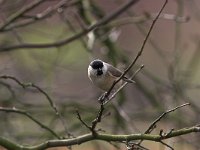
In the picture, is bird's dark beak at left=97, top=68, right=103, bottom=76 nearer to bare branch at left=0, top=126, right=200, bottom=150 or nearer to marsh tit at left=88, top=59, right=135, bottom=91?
marsh tit at left=88, top=59, right=135, bottom=91

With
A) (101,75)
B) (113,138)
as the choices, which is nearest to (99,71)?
(101,75)

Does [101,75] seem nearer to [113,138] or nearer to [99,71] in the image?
[99,71]

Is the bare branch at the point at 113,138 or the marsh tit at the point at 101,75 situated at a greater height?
the marsh tit at the point at 101,75

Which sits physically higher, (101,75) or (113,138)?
(101,75)

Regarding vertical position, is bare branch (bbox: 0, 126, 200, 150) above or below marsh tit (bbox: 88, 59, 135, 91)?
below

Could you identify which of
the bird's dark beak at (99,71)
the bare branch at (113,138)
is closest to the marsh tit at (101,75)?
the bird's dark beak at (99,71)

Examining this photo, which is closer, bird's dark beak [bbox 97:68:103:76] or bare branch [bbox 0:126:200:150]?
bare branch [bbox 0:126:200:150]

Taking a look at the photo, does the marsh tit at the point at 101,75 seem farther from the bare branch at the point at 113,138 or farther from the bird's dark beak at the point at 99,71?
the bare branch at the point at 113,138

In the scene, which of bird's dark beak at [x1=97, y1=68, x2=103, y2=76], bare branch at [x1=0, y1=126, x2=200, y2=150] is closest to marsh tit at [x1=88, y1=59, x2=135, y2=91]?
bird's dark beak at [x1=97, y1=68, x2=103, y2=76]

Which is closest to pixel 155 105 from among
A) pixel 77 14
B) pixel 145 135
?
pixel 77 14

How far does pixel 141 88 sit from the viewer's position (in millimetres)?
4977

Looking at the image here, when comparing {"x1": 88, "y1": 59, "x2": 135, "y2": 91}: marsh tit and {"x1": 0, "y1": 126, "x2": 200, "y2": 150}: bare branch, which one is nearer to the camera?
{"x1": 0, "y1": 126, "x2": 200, "y2": 150}: bare branch

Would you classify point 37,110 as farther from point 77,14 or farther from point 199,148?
point 199,148

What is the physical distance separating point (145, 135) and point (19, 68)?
137 inches
